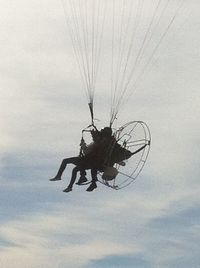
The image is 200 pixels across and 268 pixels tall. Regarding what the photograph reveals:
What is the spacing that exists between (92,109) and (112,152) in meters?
2.37

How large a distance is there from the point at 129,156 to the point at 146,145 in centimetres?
108

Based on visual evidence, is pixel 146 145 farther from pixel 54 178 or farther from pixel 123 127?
pixel 54 178

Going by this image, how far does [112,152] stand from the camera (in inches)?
1774

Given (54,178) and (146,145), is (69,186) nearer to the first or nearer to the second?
(54,178)

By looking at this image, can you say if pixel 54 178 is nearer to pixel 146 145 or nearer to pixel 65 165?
pixel 65 165

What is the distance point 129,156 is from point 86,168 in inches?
85.2

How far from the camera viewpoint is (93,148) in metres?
44.8

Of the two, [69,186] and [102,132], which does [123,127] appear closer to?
[102,132]

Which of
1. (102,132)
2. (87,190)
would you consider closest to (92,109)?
(102,132)

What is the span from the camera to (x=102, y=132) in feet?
147

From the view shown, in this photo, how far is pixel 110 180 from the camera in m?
45.3

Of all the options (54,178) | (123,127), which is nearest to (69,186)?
(54,178)

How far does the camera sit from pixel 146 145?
4569 cm

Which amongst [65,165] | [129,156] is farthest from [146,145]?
[65,165]
